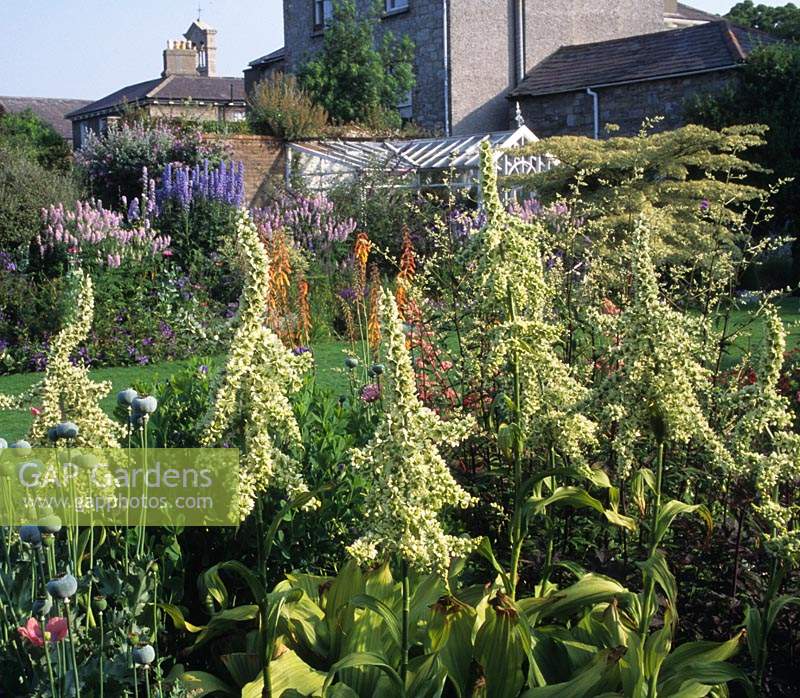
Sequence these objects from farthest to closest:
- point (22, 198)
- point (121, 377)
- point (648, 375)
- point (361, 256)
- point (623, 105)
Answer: point (623, 105) → point (22, 198) → point (121, 377) → point (361, 256) → point (648, 375)

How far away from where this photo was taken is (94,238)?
38.9 ft

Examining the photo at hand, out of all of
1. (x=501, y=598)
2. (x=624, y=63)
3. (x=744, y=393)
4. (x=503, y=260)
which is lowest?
(x=501, y=598)

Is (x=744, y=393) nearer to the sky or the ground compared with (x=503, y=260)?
nearer to the ground

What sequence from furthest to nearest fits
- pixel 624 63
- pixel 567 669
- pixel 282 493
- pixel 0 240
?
pixel 624 63 → pixel 0 240 → pixel 282 493 → pixel 567 669

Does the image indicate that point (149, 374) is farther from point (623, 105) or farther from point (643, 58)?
point (643, 58)

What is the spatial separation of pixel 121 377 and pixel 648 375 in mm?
8129

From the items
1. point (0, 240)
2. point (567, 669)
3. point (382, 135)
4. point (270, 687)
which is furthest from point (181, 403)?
point (382, 135)

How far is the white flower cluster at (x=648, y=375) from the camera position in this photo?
2.74 meters

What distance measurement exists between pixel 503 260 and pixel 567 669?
1.23 meters

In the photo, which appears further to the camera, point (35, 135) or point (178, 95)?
point (178, 95)

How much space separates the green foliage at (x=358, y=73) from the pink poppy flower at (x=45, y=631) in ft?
71.3

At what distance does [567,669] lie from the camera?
296cm

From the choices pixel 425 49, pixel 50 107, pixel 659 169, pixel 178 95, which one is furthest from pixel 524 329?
pixel 50 107

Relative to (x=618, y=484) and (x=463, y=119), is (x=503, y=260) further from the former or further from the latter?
(x=463, y=119)
